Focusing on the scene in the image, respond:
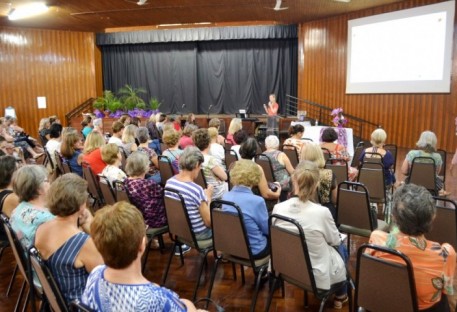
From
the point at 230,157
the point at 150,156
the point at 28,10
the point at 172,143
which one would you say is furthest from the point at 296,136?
the point at 28,10

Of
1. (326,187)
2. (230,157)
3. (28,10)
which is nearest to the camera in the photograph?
(326,187)

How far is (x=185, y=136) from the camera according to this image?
6.30 m

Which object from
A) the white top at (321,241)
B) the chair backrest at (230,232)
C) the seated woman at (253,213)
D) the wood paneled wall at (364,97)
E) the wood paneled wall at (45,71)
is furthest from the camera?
the wood paneled wall at (45,71)

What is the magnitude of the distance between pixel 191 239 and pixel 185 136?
3275 millimetres

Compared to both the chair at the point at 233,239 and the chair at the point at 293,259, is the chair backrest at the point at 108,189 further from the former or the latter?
the chair at the point at 293,259

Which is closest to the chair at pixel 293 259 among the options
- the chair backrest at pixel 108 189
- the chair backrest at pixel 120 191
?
the chair backrest at pixel 120 191

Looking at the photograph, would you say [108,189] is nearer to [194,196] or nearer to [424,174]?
[194,196]

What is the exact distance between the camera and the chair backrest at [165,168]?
16.3ft

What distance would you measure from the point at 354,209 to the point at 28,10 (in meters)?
10.6

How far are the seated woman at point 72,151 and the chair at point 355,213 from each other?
3.50 meters

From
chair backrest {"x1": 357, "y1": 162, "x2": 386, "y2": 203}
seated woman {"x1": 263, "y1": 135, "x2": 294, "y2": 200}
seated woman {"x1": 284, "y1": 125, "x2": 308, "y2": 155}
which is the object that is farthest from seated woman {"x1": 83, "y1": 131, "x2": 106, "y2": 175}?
chair backrest {"x1": 357, "y1": 162, "x2": 386, "y2": 203}

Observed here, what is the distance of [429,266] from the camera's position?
1.96 metres

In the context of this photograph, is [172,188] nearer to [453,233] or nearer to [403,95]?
[453,233]

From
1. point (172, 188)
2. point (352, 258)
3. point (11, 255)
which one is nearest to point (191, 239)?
point (172, 188)
